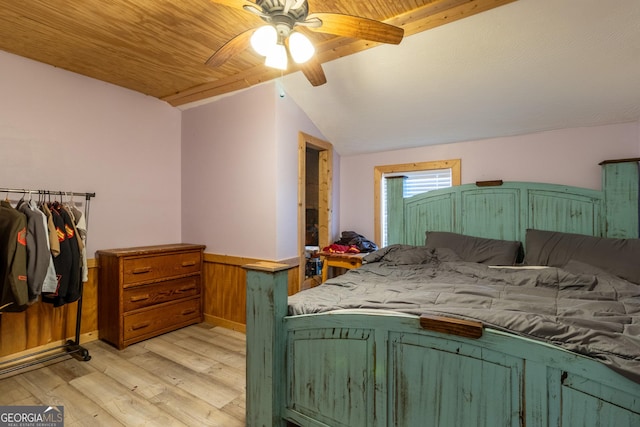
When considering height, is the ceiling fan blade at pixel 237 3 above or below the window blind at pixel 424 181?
above

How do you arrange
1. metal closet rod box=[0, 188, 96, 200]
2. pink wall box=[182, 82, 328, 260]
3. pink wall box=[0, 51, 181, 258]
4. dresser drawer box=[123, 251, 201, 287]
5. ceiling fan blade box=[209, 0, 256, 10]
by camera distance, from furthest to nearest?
pink wall box=[182, 82, 328, 260] → dresser drawer box=[123, 251, 201, 287] → pink wall box=[0, 51, 181, 258] → metal closet rod box=[0, 188, 96, 200] → ceiling fan blade box=[209, 0, 256, 10]

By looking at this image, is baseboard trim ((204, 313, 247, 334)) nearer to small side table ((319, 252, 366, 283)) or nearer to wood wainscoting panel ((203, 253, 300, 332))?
wood wainscoting panel ((203, 253, 300, 332))

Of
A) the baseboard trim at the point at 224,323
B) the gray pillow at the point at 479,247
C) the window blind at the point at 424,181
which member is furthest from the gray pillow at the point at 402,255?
the baseboard trim at the point at 224,323

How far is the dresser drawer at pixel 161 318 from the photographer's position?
2766mm

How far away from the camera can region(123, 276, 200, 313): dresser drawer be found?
2.77 meters

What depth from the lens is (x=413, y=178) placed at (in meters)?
3.49

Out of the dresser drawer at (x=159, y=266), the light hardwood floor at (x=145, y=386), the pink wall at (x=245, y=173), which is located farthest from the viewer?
the pink wall at (x=245, y=173)

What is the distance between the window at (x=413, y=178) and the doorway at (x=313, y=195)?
1.94 ft

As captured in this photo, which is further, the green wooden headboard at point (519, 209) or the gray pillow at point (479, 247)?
the gray pillow at point (479, 247)

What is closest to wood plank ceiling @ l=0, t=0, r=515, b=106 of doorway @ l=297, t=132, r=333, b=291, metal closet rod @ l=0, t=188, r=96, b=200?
doorway @ l=297, t=132, r=333, b=291

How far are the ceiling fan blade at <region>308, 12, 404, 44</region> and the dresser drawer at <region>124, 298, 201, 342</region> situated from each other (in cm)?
284

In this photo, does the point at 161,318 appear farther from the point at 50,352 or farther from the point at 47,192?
the point at 47,192

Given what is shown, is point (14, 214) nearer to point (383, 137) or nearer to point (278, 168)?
point (278, 168)

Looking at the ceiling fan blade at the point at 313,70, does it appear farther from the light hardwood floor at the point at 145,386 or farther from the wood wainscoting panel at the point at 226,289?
the light hardwood floor at the point at 145,386
